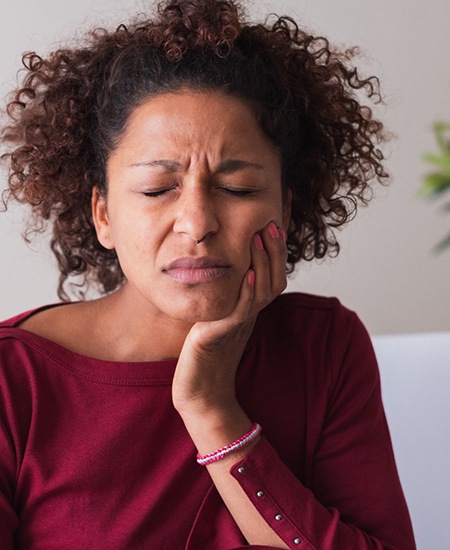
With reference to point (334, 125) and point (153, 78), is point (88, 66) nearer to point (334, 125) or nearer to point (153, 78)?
point (153, 78)

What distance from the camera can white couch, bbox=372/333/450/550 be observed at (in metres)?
1.86

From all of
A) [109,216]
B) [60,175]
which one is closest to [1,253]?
[60,175]

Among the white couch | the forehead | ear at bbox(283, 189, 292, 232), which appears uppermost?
the forehead

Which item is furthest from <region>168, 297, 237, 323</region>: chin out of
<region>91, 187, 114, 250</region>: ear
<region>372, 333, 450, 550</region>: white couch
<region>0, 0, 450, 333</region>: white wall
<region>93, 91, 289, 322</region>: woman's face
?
<region>0, 0, 450, 333</region>: white wall

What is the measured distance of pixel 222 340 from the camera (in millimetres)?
1408

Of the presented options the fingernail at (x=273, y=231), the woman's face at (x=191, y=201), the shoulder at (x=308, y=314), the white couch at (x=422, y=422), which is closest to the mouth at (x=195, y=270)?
the woman's face at (x=191, y=201)

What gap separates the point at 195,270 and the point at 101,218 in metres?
0.28

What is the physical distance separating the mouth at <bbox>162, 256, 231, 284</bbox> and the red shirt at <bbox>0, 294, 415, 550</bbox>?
0.69ft

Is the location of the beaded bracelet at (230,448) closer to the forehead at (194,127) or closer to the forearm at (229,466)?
the forearm at (229,466)

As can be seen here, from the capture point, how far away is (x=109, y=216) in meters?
1.46

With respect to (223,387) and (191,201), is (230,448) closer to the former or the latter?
(223,387)

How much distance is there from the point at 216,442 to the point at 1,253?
992 mm

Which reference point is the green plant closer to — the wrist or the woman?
the woman

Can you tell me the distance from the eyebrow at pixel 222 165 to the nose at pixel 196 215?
4 centimetres
